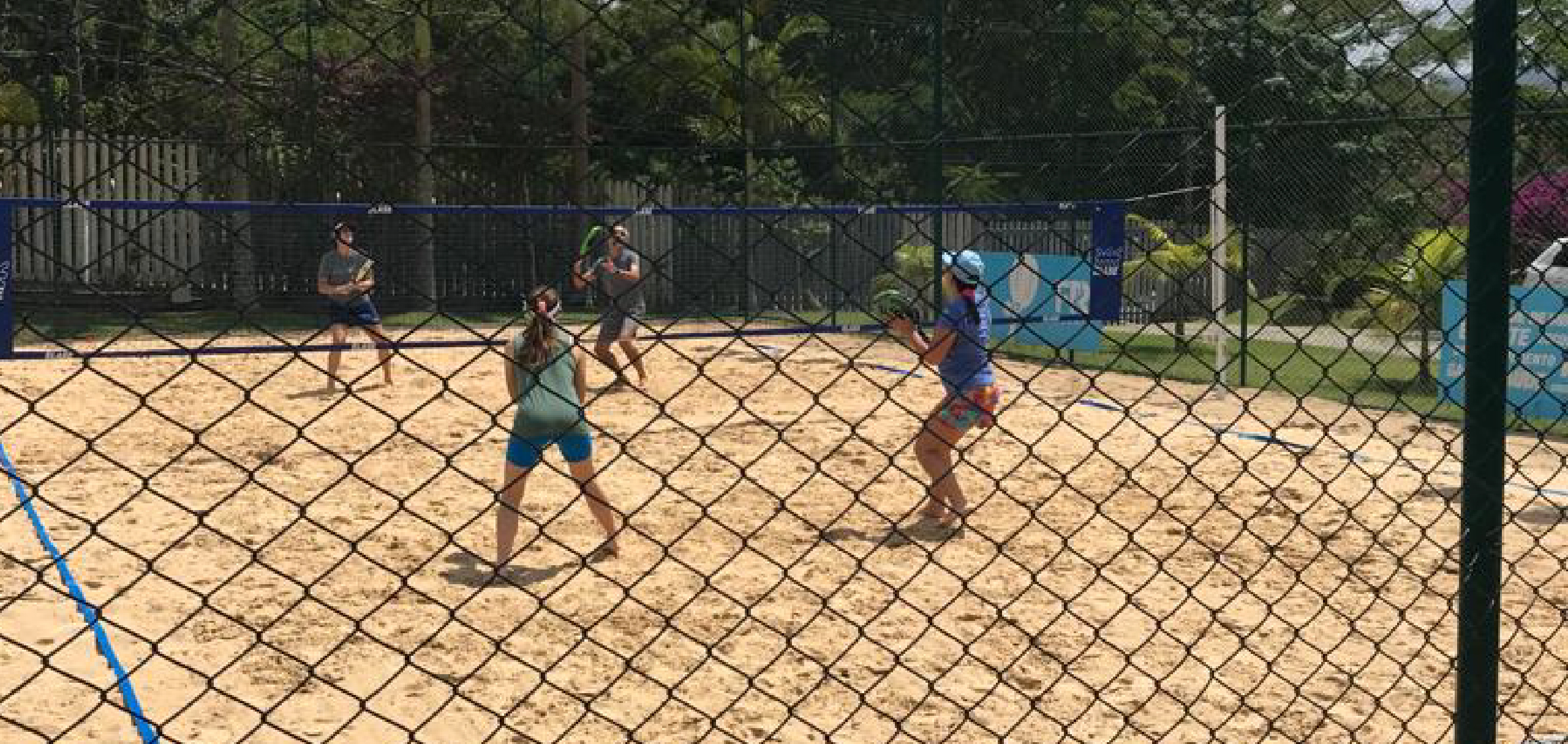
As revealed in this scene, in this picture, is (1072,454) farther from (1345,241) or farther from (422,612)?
(422,612)

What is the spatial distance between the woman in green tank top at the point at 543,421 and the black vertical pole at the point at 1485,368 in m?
3.44

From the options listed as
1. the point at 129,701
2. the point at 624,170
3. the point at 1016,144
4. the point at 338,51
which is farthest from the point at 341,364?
the point at 129,701

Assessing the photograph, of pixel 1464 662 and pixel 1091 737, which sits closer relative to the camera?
pixel 1464 662

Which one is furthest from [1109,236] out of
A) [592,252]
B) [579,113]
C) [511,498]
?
[511,498]

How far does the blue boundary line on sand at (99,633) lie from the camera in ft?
13.1

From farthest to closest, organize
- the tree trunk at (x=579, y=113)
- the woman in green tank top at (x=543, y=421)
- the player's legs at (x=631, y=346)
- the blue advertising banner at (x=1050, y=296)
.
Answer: the blue advertising banner at (x=1050, y=296), the player's legs at (x=631, y=346), the woman in green tank top at (x=543, y=421), the tree trunk at (x=579, y=113)

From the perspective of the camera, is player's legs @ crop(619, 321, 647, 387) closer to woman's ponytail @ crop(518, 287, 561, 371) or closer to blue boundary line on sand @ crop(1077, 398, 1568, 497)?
blue boundary line on sand @ crop(1077, 398, 1568, 497)

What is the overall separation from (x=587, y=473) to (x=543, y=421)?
1.21 feet

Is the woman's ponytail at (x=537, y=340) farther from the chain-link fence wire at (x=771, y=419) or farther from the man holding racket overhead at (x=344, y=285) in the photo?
the man holding racket overhead at (x=344, y=285)

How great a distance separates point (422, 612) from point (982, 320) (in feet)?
9.66

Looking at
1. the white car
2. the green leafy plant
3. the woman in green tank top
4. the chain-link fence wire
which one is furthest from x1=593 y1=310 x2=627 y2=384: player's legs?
the white car

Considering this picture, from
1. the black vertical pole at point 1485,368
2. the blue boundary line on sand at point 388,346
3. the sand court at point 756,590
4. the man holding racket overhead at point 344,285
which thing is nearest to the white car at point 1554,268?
the sand court at point 756,590

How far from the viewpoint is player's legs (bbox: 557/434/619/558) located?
629 centimetres

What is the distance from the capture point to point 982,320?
715cm
